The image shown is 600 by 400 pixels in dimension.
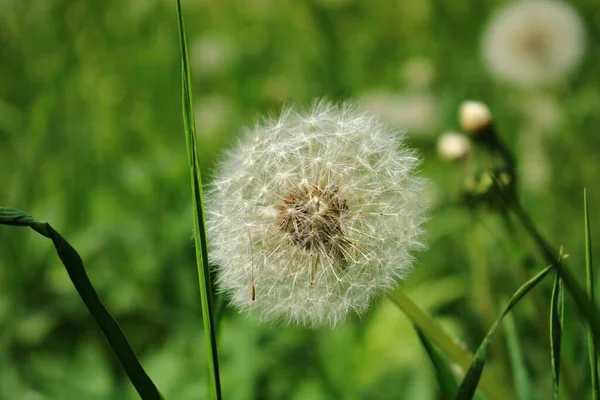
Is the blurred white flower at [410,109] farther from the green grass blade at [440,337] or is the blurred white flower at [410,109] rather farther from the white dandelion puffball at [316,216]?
the green grass blade at [440,337]

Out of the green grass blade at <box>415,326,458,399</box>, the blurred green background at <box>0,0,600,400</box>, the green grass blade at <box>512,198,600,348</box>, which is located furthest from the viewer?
the blurred green background at <box>0,0,600,400</box>

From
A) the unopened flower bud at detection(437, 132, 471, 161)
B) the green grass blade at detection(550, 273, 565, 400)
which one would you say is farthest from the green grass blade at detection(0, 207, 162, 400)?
the unopened flower bud at detection(437, 132, 471, 161)

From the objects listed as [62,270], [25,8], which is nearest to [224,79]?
[25,8]

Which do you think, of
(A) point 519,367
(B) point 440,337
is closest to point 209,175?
(B) point 440,337

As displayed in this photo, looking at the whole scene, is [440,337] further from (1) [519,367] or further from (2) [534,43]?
(2) [534,43]

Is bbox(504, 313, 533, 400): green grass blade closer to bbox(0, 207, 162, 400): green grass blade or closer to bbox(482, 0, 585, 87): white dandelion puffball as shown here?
bbox(0, 207, 162, 400): green grass blade
